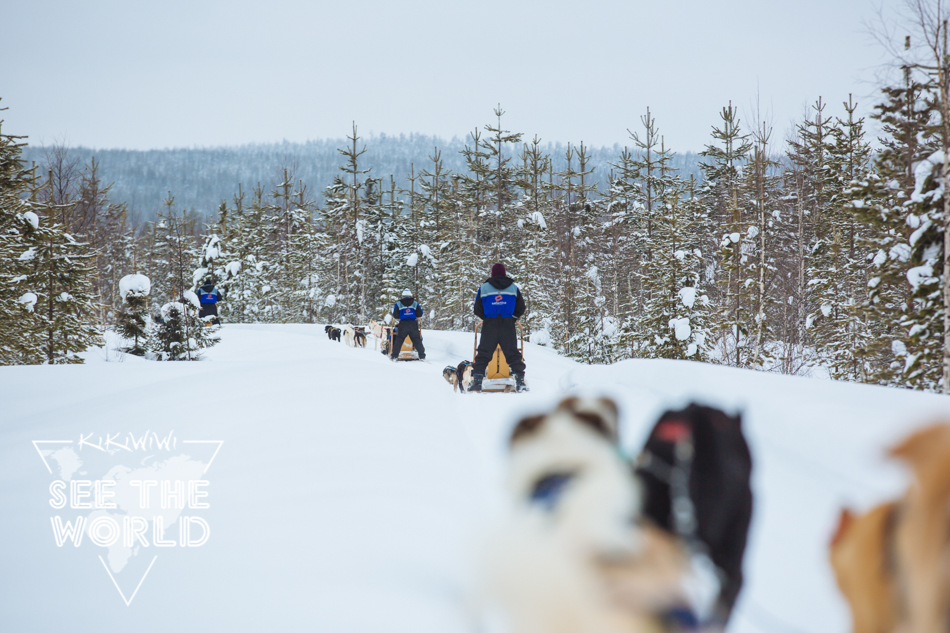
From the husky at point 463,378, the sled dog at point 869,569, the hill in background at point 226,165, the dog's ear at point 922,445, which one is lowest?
the husky at point 463,378

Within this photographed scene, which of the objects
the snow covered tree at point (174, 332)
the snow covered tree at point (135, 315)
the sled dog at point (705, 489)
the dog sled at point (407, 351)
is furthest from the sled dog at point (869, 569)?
the snow covered tree at point (135, 315)

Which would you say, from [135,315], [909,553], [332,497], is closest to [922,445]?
[909,553]

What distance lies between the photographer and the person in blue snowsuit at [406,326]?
12.6 m

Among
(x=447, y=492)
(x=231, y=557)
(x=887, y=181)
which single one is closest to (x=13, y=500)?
(x=231, y=557)

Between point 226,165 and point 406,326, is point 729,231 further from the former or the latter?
point 226,165

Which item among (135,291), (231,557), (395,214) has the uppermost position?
(395,214)

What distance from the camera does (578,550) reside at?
77 cm

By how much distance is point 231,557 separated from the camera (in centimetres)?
206

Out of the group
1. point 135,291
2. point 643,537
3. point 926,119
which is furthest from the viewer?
point 135,291

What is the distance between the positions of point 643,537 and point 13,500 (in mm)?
3166

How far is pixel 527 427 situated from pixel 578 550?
0.93ft

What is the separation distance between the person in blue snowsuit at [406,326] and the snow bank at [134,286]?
19.3ft

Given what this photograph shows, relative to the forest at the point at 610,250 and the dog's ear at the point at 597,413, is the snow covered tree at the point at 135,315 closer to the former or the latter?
the forest at the point at 610,250

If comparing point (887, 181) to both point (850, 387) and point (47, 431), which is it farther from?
point (47, 431)
